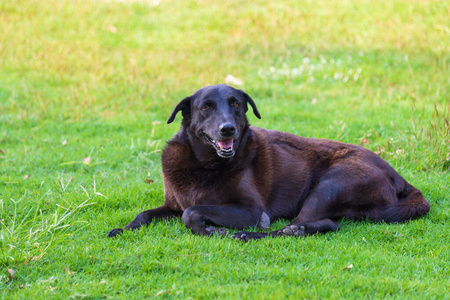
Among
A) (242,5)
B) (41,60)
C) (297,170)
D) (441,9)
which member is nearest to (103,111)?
(41,60)

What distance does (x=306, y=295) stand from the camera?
3201 millimetres

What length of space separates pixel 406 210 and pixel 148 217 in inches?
97.2

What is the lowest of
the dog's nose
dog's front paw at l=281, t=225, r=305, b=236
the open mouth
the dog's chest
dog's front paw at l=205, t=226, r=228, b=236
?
dog's front paw at l=205, t=226, r=228, b=236

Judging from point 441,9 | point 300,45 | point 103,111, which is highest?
point 441,9

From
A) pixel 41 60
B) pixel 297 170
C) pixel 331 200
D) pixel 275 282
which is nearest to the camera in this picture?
pixel 275 282

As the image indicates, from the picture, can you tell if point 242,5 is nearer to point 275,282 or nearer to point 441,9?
point 441,9

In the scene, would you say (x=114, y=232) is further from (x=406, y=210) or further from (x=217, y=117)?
(x=406, y=210)

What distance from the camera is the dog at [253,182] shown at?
4.53 meters

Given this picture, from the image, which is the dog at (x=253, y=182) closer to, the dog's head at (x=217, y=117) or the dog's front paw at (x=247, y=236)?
the dog's head at (x=217, y=117)

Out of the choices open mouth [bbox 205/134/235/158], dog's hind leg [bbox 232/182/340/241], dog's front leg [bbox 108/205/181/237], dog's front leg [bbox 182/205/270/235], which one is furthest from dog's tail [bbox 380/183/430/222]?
dog's front leg [bbox 108/205/181/237]

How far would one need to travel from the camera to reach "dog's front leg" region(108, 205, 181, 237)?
4430mm

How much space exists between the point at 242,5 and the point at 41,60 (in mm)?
6584

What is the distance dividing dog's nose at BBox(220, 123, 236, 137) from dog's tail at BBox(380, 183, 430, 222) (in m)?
1.67

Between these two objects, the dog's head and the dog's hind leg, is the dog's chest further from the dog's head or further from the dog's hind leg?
the dog's hind leg
